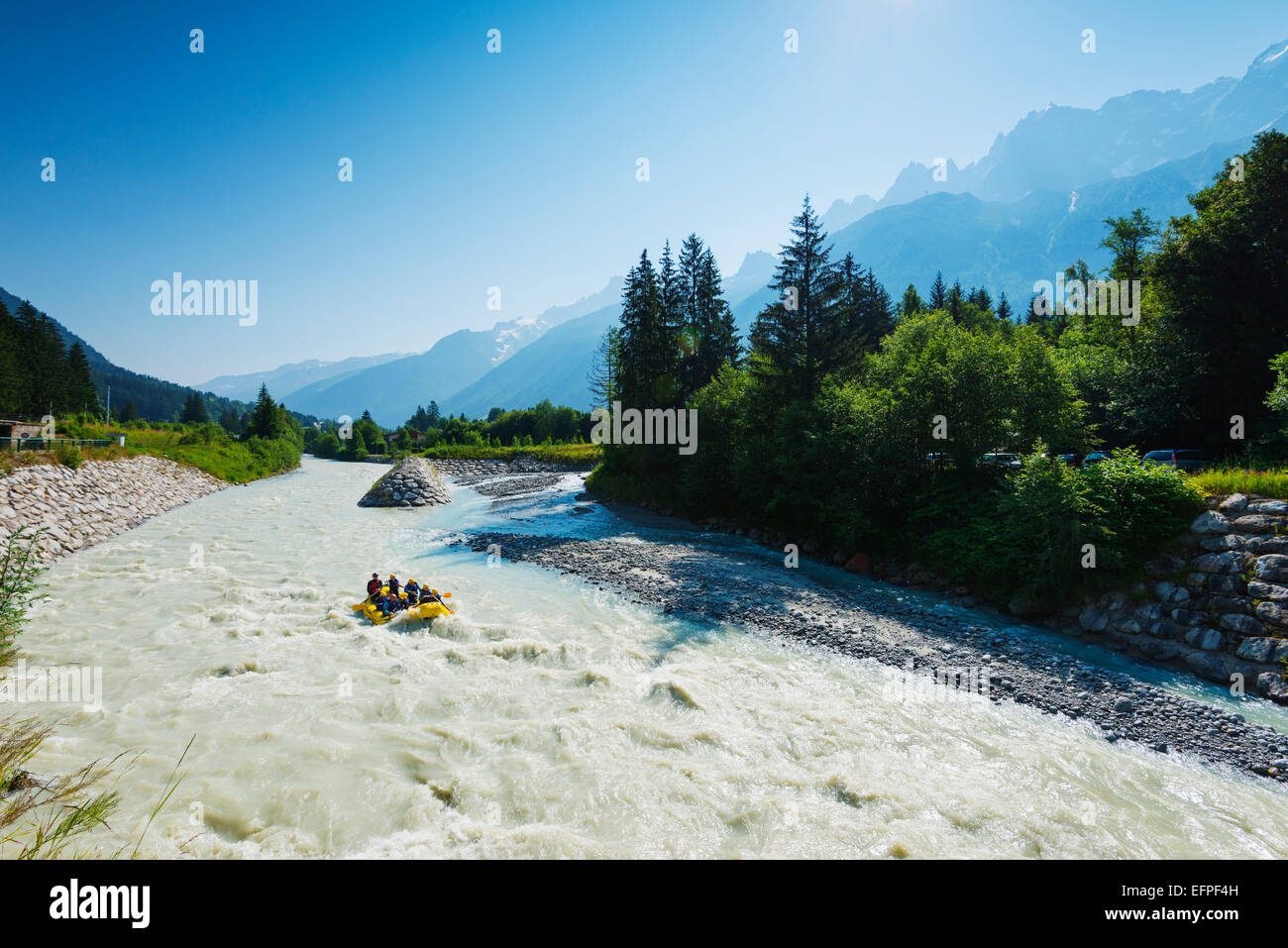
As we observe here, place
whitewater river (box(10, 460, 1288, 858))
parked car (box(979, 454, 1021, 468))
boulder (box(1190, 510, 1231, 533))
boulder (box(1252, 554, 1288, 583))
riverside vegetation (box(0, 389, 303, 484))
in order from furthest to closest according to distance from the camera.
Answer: riverside vegetation (box(0, 389, 303, 484)) → parked car (box(979, 454, 1021, 468)) → boulder (box(1190, 510, 1231, 533)) → boulder (box(1252, 554, 1288, 583)) → whitewater river (box(10, 460, 1288, 858))

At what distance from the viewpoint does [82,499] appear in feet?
81.2

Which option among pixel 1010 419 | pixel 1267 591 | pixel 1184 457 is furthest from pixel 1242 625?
pixel 1184 457

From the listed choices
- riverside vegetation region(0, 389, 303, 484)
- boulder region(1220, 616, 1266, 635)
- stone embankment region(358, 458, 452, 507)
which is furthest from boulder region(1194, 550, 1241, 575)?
riverside vegetation region(0, 389, 303, 484)

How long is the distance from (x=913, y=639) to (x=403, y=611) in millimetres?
13285

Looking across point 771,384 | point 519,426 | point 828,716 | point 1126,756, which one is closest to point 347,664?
point 828,716

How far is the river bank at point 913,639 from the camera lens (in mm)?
8781

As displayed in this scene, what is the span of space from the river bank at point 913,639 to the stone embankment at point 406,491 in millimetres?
19028

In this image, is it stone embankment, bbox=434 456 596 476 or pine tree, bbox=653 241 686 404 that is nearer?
pine tree, bbox=653 241 686 404

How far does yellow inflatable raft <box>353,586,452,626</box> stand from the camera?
1305cm

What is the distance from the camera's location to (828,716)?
9.12m

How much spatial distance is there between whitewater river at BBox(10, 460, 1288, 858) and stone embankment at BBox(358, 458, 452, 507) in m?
23.8

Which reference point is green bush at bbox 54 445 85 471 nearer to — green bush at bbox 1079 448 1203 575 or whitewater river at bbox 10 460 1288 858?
whitewater river at bbox 10 460 1288 858

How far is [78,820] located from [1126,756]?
47.1 feet
